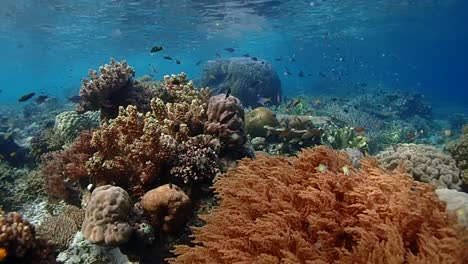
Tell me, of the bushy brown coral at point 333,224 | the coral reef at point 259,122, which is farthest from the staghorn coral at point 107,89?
the bushy brown coral at point 333,224

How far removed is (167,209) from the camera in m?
5.05

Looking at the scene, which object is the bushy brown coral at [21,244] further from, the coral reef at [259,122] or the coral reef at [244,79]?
the coral reef at [244,79]

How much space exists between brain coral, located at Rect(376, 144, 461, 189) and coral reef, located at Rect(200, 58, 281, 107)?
1386 centimetres

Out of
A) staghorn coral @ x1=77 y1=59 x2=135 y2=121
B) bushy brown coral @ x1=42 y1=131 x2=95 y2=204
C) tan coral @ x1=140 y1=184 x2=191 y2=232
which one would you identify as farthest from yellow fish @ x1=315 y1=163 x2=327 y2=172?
staghorn coral @ x1=77 y1=59 x2=135 y2=121

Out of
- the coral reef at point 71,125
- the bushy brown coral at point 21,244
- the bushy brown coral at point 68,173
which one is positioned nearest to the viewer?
the bushy brown coral at point 21,244

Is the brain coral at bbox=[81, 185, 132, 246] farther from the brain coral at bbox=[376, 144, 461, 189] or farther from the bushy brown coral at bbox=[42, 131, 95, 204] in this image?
the brain coral at bbox=[376, 144, 461, 189]

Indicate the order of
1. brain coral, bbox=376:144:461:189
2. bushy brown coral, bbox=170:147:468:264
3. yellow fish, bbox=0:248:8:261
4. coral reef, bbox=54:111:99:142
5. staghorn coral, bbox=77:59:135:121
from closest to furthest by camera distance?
bushy brown coral, bbox=170:147:468:264 < yellow fish, bbox=0:248:8:261 < brain coral, bbox=376:144:461:189 < staghorn coral, bbox=77:59:135:121 < coral reef, bbox=54:111:99:142

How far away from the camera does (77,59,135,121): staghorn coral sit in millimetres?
8312

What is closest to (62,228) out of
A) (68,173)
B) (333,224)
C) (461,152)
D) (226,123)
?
(68,173)

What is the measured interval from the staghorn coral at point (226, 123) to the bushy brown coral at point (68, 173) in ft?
8.31

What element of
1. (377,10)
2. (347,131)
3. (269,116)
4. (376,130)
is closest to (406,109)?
(376,130)

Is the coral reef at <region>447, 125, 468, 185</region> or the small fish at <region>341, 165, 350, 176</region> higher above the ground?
the small fish at <region>341, 165, 350, 176</region>

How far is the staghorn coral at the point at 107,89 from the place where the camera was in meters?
8.31

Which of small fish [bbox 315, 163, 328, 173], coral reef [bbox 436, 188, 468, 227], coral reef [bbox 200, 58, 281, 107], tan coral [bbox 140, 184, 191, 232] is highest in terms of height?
Result: small fish [bbox 315, 163, 328, 173]
